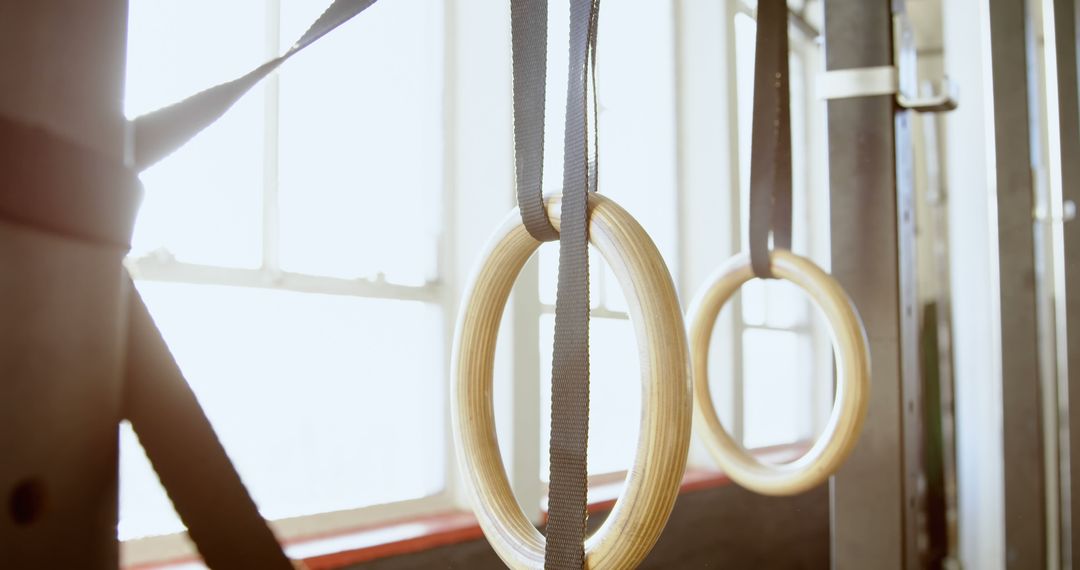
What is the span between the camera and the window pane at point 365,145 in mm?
1556

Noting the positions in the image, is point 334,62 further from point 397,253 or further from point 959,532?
→ point 959,532

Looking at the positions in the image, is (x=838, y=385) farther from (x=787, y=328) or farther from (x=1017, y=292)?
(x=787, y=328)

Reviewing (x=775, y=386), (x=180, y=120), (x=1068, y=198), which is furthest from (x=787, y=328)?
(x=180, y=120)

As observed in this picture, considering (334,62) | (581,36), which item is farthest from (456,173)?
(581,36)

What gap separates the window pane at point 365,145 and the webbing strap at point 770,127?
855 mm

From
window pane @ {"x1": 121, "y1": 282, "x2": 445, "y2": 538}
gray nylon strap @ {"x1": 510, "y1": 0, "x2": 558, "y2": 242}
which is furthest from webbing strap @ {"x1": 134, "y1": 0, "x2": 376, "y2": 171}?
window pane @ {"x1": 121, "y1": 282, "x2": 445, "y2": 538}

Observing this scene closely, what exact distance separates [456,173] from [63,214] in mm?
1622

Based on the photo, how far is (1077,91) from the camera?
1.96m

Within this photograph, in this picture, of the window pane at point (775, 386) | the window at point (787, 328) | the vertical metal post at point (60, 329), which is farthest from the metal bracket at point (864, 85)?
the window pane at point (775, 386)

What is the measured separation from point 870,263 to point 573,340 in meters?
0.80

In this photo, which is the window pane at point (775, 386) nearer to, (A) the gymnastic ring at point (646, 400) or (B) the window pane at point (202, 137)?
(B) the window pane at point (202, 137)

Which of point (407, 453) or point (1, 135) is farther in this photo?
point (407, 453)

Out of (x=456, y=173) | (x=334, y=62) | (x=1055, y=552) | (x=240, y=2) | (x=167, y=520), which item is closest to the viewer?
(x=167, y=520)

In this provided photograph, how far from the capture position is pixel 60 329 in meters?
0.26
